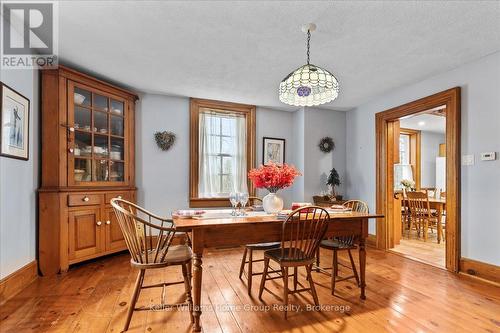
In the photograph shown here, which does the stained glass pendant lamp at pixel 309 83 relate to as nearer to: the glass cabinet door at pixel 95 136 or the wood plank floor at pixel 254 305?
the wood plank floor at pixel 254 305

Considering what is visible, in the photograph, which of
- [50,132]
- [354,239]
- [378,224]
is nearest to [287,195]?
[378,224]

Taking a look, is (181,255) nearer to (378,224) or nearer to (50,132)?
(50,132)

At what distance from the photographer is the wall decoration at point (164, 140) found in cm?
402

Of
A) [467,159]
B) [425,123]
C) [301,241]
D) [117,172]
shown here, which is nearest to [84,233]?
[117,172]

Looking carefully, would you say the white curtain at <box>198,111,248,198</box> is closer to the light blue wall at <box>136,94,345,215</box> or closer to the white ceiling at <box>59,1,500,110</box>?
the light blue wall at <box>136,94,345,215</box>

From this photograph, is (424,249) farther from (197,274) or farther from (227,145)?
(197,274)

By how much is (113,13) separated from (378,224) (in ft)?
13.7

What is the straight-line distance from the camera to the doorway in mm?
2998

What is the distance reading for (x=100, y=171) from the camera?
11.1 feet

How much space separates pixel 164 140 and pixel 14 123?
1.84m

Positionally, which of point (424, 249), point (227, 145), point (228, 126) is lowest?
point (424, 249)

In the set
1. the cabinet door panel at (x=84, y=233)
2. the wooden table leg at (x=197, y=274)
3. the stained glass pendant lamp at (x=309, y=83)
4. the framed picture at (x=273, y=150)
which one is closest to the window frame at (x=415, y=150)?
the framed picture at (x=273, y=150)

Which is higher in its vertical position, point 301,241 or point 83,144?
point 83,144

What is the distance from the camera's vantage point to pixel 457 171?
2.99 m
